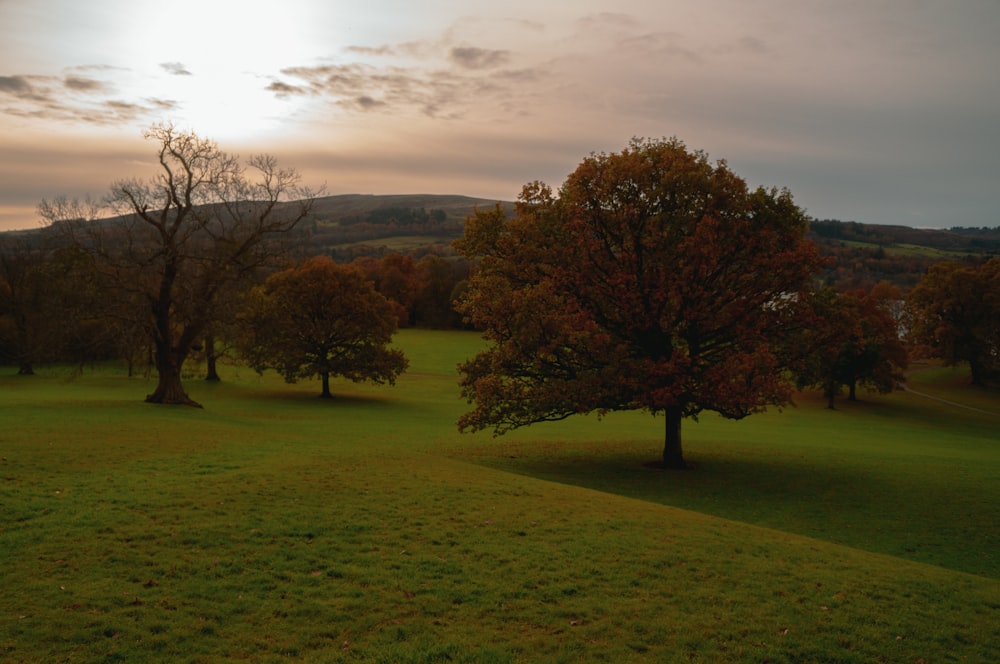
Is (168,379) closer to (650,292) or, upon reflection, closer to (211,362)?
(211,362)

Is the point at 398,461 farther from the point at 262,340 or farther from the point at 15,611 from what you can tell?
the point at 262,340

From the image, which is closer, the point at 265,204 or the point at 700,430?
the point at 265,204

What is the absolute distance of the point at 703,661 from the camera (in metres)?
10.0

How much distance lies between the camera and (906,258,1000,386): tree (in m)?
79.1

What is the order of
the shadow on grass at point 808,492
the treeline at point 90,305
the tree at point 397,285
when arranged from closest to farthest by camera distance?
the shadow on grass at point 808,492 < the treeline at point 90,305 < the tree at point 397,285

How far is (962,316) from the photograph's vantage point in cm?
8069

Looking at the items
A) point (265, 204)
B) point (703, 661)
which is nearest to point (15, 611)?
point (703, 661)

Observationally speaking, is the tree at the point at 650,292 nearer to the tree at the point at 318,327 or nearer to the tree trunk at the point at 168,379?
the tree trunk at the point at 168,379

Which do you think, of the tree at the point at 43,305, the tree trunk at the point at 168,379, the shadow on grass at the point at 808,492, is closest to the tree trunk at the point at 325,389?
the tree at the point at 43,305

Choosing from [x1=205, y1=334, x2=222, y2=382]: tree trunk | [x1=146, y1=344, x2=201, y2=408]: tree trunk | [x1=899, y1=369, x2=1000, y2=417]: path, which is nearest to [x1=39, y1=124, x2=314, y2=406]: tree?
[x1=146, y1=344, x2=201, y2=408]: tree trunk

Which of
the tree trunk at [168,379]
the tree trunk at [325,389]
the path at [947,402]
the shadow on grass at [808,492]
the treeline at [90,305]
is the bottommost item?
the path at [947,402]

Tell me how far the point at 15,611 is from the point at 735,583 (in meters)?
12.2

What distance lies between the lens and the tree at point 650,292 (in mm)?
26203

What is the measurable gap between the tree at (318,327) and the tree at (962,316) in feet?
212
